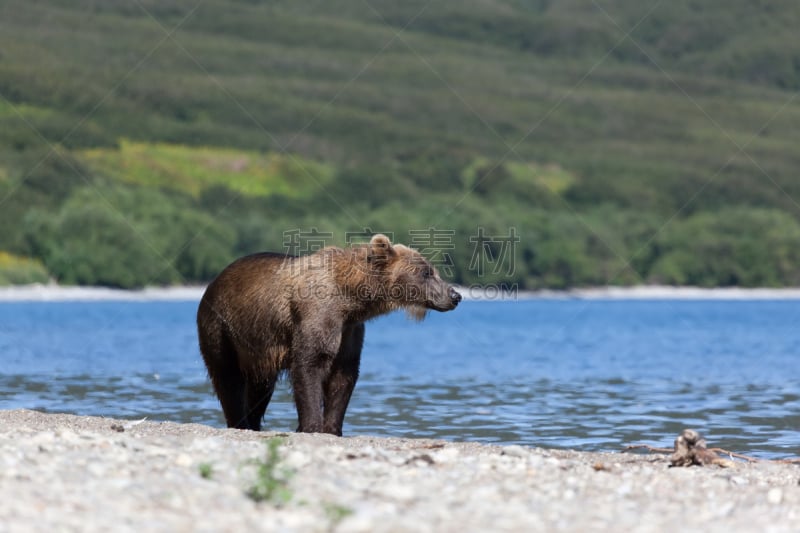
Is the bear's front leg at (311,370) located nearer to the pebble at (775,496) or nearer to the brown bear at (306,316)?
the brown bear at (306,316)

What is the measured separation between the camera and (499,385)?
2534cm

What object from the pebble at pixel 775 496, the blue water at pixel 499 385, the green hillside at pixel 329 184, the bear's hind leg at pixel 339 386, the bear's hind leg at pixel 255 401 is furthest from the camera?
the green hillside at pixel 329 184

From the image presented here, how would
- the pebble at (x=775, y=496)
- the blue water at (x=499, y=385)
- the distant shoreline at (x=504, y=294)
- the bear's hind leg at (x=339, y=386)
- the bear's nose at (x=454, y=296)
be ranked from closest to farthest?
the pebble at (x=775, y=496) → the bear's hind leg at (x=339, y=386) → the bear's nose at (x=454, y=296) → the blue water at (x=499, y=385) → the distant shoreline at (x=504, y=294)

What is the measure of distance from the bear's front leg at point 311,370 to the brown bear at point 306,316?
0.01 meters

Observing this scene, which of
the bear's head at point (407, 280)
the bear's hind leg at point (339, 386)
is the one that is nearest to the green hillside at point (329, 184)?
the bear's head at point (407, 280)

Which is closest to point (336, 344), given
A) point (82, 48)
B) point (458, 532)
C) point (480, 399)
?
point (458, 532)

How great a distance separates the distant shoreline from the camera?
93756 millimetres

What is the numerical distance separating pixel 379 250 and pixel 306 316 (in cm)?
122

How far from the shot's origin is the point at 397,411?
63.7 feet

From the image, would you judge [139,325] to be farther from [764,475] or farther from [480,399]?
[764,475]

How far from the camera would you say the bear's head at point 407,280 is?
13656 mm

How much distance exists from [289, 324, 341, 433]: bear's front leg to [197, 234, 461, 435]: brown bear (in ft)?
0.04

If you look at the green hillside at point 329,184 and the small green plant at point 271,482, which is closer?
the small green plant at point 271,482

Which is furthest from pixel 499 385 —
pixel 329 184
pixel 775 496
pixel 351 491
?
pixel 329 184
